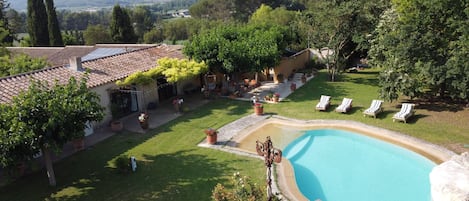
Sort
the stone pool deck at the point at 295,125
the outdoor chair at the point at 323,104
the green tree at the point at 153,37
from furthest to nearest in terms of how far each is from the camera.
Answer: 1. the green tree at the point at 153,37
2. the outdoor chair at the point at 323,104
3. the stone pool deck at the point at 295,125

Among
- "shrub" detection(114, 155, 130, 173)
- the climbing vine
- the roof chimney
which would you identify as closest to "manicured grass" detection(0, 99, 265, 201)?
"shrub" detection(114, 155, 130, 173)

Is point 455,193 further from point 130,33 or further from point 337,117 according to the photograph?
point 130,33

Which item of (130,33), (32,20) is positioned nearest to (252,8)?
(130,33)

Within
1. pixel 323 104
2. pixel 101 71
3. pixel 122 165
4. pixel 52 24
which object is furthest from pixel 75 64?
pixel 52 24

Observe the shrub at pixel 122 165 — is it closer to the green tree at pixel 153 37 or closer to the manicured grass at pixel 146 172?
the manicured grass at pixel 146 172

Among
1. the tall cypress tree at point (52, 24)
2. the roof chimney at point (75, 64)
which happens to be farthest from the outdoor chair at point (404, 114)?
the tall cypress tree at point (52, 24)

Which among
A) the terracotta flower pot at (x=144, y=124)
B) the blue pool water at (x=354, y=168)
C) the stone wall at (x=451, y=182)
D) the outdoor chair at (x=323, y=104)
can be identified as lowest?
A: the blue pool water at (x=354, y=168)

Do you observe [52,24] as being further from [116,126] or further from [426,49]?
[426,49]
